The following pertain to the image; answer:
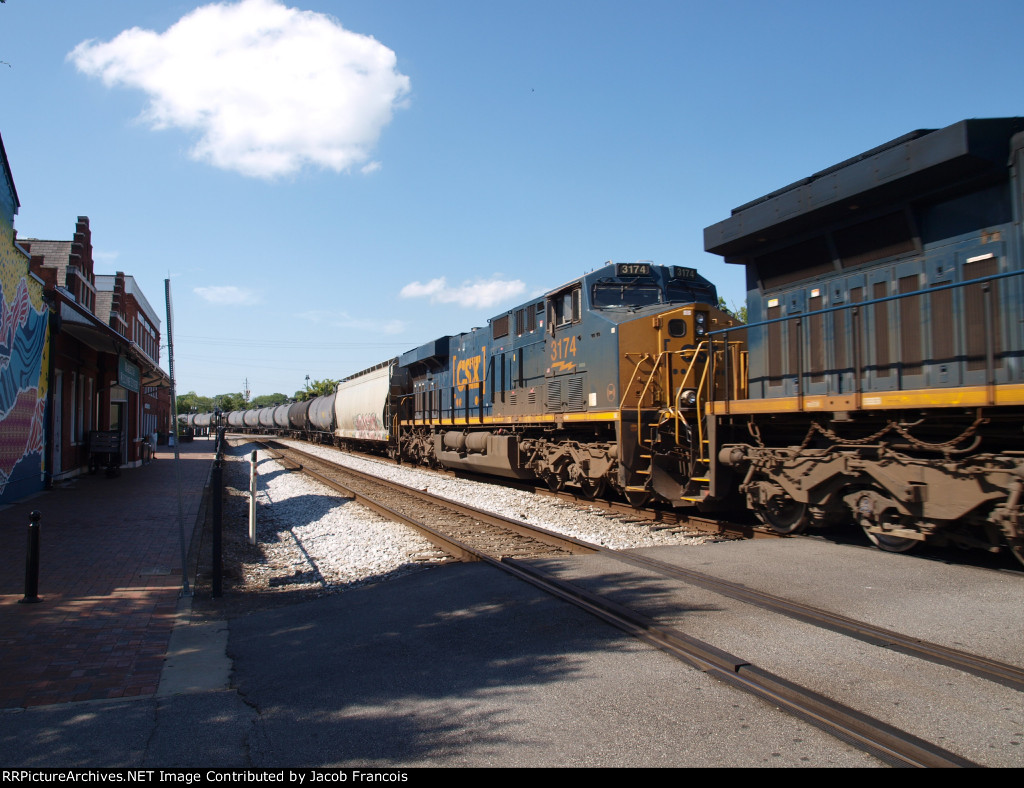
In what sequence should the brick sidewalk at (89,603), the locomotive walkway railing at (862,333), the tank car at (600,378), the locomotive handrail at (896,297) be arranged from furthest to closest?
the tank car at (600,378), the locomotive walkway railing at (862,333), the locomotive handrail at (896,297), the brick sidewalk at (89,603)

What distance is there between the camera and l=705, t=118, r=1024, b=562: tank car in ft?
19.0

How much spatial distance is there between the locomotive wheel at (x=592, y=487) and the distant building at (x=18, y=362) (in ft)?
35.0

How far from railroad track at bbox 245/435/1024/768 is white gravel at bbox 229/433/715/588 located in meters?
0.86

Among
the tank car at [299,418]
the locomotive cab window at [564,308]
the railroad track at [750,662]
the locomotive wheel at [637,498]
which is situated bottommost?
the railroad track at [750,662]

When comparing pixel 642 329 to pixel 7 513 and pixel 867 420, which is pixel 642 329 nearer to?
pixel 867 420

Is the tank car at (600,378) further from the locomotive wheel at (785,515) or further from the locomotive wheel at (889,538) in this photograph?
the locomotive wheel at (889,538)

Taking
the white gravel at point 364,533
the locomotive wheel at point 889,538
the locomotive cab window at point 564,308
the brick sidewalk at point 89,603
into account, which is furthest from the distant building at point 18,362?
the locomotive wheel at point 889,538

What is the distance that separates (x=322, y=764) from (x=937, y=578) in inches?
206

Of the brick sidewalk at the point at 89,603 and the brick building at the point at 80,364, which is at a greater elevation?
the brick building at the point at 80,364

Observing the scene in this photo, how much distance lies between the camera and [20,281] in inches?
543

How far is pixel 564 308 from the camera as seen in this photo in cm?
1250

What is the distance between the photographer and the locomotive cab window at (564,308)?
1198 cm

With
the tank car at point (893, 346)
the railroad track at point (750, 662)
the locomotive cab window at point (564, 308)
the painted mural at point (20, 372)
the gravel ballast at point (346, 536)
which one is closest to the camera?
the railroad track at point (750, 662)

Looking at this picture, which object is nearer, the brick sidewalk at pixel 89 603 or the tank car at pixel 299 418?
the brick sidewalk at pixel 89 603
